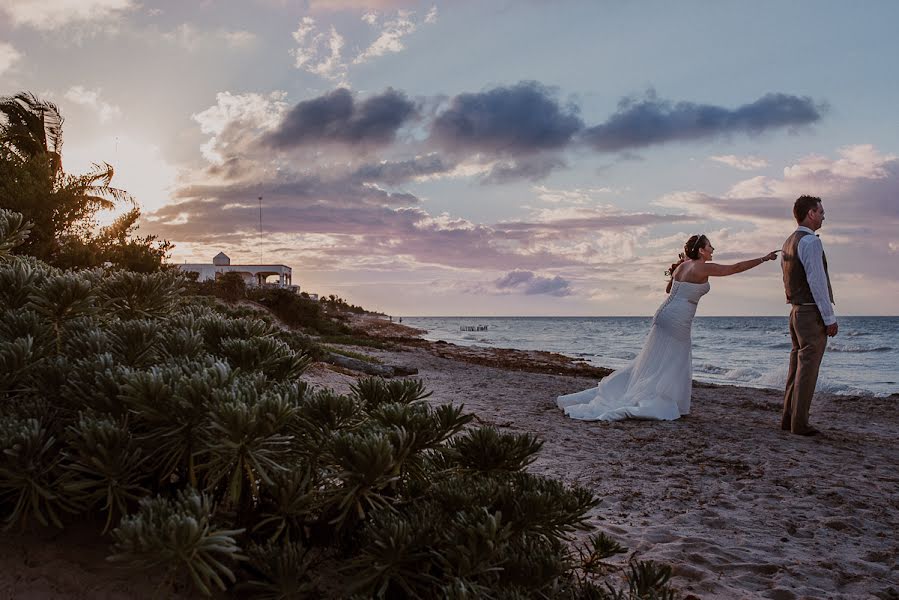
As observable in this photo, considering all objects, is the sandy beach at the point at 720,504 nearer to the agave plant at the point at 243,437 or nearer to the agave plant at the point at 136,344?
the agave plant at the point at 243,437

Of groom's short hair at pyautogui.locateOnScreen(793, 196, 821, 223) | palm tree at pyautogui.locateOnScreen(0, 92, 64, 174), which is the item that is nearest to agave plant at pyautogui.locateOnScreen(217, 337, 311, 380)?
groom's short hair at pyautogui.locateOnScreen(793, 196, 821, 223)

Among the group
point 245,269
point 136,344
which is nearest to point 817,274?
point 136,344

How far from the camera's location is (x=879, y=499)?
17.7 feet

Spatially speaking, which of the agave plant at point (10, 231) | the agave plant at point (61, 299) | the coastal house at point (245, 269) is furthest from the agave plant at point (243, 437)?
the coastal house at point (245, 269)

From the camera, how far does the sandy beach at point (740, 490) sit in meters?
3.71

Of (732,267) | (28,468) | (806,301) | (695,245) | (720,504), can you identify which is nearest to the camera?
(28,468)

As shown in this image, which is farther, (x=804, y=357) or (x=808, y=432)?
(x=808, y=432)

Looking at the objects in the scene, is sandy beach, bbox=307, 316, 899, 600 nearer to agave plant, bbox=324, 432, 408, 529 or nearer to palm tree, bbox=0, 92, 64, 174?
agave plant, bbox=324, 432, 408, 529

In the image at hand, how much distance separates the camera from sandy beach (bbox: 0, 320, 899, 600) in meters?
2.28

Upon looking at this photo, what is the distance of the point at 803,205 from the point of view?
811cm

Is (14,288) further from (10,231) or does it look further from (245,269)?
(245,269)

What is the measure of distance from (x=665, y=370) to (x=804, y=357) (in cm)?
191

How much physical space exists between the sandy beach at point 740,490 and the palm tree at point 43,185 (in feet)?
45.4

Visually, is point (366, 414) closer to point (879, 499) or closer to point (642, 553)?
point (642, 553)
